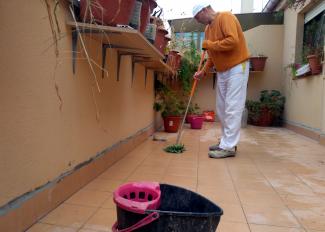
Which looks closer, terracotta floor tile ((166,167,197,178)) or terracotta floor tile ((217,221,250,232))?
terracotta floor tile ((217,221,250,232))

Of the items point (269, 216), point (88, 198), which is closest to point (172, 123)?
point (88, 198)

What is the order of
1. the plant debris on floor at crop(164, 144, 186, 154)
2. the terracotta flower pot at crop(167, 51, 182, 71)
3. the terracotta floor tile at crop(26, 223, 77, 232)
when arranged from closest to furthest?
the terracotta floor tile at crop(26, 223, 77, 232), the plant debris on floor at crop(164, 144, 186, 154), the terracotta flower pot at crop(167, 51, 182, 71)

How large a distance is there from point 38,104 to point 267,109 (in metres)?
5.09

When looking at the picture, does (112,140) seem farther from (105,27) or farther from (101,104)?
(105,27)

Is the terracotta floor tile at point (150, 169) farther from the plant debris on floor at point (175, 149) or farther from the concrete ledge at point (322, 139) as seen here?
the concrete ledge at point (322, 139)

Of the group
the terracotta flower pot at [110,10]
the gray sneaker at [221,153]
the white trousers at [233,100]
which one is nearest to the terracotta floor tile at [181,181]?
the gray sneaker at [221,153]

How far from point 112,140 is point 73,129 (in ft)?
2.33

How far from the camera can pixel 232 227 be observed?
138cm

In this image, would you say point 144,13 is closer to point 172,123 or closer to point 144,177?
point 144,177

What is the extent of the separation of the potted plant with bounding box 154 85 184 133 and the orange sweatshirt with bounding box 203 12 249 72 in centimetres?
161

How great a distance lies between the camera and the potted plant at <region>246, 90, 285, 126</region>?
5762mm

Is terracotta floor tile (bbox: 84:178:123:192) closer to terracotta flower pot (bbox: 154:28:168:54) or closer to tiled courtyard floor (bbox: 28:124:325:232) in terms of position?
tiled courtyard floor (bbox: 28:124:325:232)

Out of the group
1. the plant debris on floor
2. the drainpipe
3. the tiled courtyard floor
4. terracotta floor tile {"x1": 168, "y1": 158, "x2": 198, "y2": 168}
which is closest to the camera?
the tiled courtyard floor

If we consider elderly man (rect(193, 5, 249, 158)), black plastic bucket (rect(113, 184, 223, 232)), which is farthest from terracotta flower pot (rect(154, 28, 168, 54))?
black plastic bucket (rect(113, 184, 223, 232))
